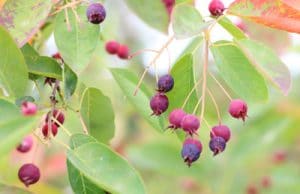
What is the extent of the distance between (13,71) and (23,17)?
0.09m

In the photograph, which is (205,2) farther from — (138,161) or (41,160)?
(41,160)

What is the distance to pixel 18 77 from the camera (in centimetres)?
127

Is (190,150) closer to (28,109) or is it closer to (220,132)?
(220,132)

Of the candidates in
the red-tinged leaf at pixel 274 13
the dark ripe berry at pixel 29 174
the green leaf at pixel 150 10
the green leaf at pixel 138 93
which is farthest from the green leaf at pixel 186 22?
the green leaf at pixel 150 10

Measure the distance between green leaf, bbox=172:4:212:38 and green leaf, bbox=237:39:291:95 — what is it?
0.09 metres

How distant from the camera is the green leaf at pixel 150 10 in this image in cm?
177

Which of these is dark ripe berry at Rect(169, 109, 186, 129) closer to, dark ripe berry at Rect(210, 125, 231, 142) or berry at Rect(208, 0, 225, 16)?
dark ripe berry at Rect(210, 125, 231, 142)

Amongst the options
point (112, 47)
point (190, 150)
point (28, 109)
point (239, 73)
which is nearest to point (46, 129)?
point (28, 109)

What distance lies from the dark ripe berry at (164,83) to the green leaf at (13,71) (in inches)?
9.1

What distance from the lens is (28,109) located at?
1.14m

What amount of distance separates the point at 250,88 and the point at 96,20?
30 cm

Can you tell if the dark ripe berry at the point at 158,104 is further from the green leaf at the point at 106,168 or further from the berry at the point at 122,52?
the berry at the point at 122,52

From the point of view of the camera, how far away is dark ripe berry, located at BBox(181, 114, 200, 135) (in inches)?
50.5

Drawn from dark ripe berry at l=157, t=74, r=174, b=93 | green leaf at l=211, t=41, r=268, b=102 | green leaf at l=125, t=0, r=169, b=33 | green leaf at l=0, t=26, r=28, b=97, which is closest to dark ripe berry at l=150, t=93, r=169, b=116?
dark ripe berry at l=157, t=74, r=174, b=93
